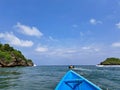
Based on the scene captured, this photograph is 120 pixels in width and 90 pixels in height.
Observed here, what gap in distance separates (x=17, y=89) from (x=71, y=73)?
970 cm

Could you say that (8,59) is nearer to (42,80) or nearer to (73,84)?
(42,80)

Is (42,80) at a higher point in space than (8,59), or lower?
lower

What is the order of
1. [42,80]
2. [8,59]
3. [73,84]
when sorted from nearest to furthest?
[73,84]
[42,80]
[8,59]

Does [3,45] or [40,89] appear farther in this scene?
[3,45]

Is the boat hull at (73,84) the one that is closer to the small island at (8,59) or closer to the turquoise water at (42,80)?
the turquoise water at (42,80)

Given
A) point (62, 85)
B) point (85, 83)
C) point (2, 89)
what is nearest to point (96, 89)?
point (85, 83)

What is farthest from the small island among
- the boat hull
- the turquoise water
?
the boat hull

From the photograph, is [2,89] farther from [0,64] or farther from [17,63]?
[17,63]

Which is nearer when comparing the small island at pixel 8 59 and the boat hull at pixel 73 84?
the boat hull at pixel 73 84

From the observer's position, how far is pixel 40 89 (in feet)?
83.7

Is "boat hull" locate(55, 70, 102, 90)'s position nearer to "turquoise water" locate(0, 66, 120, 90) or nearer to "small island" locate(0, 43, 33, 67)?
"turquoise water" locate(0, 66, 120, 90)

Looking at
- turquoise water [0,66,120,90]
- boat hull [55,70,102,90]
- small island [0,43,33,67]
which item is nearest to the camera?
boat hull [55,70,102,90]

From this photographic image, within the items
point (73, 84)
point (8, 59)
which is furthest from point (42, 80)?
point (8, 59)

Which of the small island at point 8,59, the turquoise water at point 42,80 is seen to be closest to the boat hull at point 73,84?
the turquoise water at point 42,80
